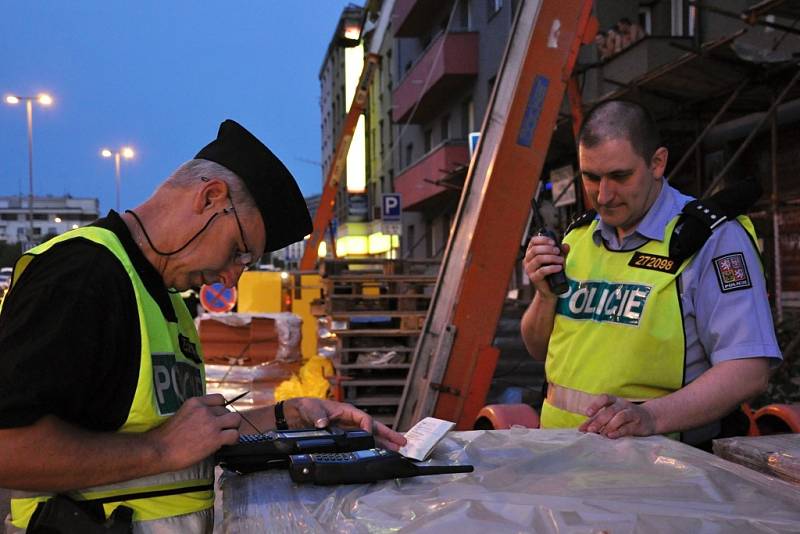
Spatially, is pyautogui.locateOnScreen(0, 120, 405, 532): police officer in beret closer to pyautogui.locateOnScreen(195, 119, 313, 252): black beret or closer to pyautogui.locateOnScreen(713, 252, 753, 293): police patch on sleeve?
pyautogui.locateOnScreen(195, 119, 313, 252): black beret

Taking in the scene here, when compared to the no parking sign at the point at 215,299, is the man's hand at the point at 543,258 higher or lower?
higher

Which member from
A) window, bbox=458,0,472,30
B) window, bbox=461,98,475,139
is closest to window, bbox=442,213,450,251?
window, bbox=461,98,475,139

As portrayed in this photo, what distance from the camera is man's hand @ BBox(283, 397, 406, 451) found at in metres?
2.04

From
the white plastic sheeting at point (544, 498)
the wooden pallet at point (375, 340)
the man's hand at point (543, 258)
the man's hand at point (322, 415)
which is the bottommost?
the wooden pallet at point (375, 340)

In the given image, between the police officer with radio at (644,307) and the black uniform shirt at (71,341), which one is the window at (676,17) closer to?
the police officer with radio at (644,307)

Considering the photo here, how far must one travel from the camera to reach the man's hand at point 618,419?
6.59 ft

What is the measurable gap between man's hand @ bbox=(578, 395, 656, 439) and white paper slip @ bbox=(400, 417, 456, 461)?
458 millimetres

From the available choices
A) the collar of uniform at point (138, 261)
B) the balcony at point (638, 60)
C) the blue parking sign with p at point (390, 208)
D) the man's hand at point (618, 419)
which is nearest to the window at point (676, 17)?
the balcony at point (638, 60)

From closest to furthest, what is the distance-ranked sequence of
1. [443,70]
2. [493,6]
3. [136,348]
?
[136,348]
[493,6]
[443,70]

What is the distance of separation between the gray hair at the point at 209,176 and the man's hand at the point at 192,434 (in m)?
0.51

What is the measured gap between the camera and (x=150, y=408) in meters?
1.60

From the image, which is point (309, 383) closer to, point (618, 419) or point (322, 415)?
point (322, 415)

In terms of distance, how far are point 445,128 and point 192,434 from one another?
22930mm

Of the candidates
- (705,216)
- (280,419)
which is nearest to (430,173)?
(705,216)
